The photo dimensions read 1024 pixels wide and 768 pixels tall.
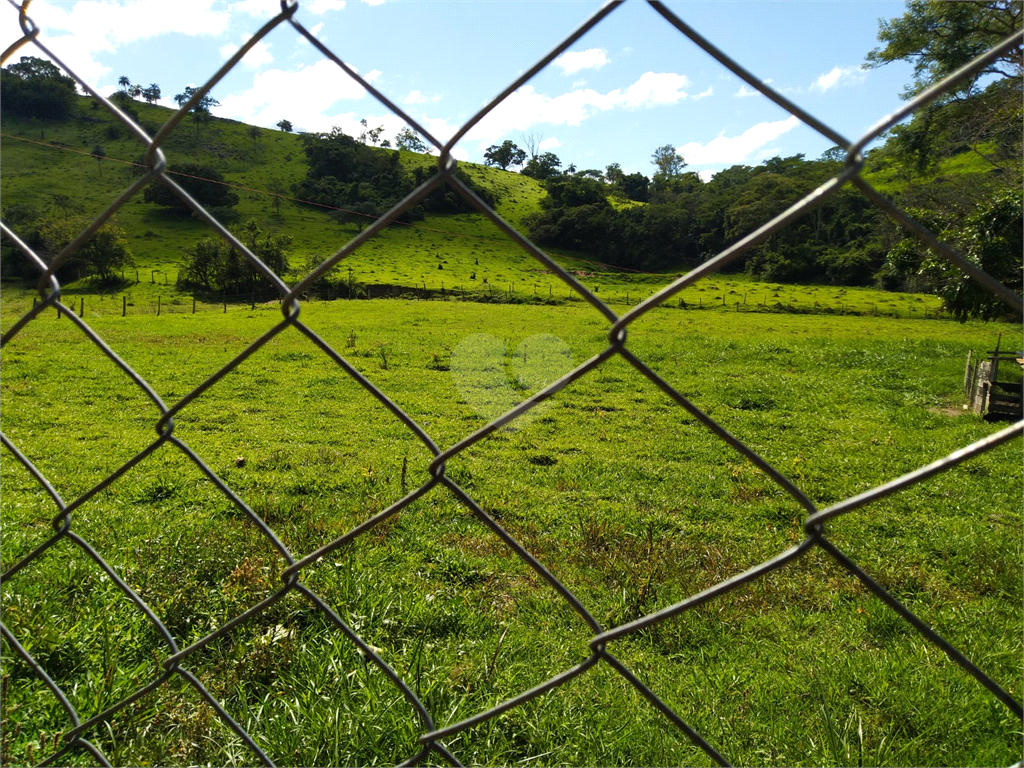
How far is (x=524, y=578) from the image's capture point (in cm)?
383

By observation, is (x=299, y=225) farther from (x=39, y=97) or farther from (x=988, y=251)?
(x=988, y=251)

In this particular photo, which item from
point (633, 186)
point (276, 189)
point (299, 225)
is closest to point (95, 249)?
point (299, 225)

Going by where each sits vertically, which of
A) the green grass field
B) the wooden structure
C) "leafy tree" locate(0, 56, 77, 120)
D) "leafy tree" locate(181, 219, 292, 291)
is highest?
"leafy tree" locate(0, 56, 77, 120)

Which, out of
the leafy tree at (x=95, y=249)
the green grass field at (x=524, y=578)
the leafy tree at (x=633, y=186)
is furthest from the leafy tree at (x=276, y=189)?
the green grass field at (x=524, y=578)

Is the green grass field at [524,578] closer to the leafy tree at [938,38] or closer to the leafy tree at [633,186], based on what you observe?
the leafy tree at [938,38]

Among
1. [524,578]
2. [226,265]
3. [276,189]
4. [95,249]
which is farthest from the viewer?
[276,189]

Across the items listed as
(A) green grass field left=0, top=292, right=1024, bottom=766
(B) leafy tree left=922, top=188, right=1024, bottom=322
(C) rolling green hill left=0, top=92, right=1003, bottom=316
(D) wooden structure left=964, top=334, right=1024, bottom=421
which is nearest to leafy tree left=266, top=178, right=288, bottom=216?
(C) rolling green hill left=0, top=92, right=1003, bottom=316

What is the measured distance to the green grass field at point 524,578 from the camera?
77.4 inches

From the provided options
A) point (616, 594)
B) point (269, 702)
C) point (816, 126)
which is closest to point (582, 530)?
point (616, 594)

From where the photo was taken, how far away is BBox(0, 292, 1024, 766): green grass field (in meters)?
1.96

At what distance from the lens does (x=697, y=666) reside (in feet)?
9.34

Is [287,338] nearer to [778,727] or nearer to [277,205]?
[778,727]

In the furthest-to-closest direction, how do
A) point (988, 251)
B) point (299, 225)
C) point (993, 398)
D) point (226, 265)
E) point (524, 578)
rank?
point (299, 225) < point (226, 265) < point (988, 251) < point (993, 398) < point (524, 578)

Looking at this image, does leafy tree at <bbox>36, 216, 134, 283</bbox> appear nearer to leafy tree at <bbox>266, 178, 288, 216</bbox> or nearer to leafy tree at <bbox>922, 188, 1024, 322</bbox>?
leafy tree at <bbox>266, 178, 288, 216</bbox>
